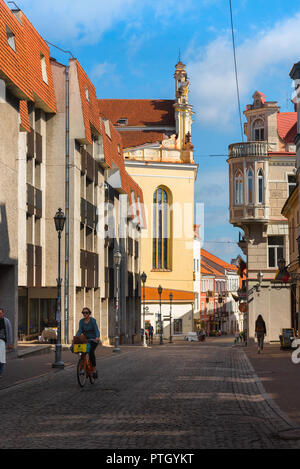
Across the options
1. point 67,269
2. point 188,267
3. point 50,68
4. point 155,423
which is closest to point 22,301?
point 67,269

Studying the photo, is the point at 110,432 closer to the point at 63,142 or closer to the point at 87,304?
the point at 63,142

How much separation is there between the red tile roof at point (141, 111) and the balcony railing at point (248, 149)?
41781 mm

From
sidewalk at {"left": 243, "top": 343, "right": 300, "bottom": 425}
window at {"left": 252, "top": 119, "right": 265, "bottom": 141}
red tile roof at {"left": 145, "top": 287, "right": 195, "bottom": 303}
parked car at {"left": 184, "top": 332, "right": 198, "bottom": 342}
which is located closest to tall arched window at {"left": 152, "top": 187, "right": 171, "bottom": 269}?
red tile roof at {"left": 145, "top": 287, "right": 195, "bottom": 303}

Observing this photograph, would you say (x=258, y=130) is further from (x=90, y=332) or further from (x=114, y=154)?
(x=90, y=332)

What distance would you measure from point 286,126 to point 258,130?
2032mm

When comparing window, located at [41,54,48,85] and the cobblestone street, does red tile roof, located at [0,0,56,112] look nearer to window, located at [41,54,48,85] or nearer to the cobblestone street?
window, located at [41,54,48,85]

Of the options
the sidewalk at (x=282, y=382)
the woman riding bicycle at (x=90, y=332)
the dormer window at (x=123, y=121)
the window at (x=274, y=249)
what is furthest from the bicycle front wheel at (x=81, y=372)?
the dormer window at (x=123, y=121)

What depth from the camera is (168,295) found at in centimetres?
8381

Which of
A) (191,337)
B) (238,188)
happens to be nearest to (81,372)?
A: (238,188)

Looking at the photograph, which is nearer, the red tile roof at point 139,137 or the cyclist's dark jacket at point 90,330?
the cyclist's dark jacket at point 90,330

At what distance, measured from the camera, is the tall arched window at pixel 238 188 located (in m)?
47.9

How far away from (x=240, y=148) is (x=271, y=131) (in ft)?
9.20

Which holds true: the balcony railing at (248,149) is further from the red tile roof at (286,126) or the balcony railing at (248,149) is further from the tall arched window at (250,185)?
the red tile roof at (286,126)

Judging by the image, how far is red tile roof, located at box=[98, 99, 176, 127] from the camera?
91562 millimetres
